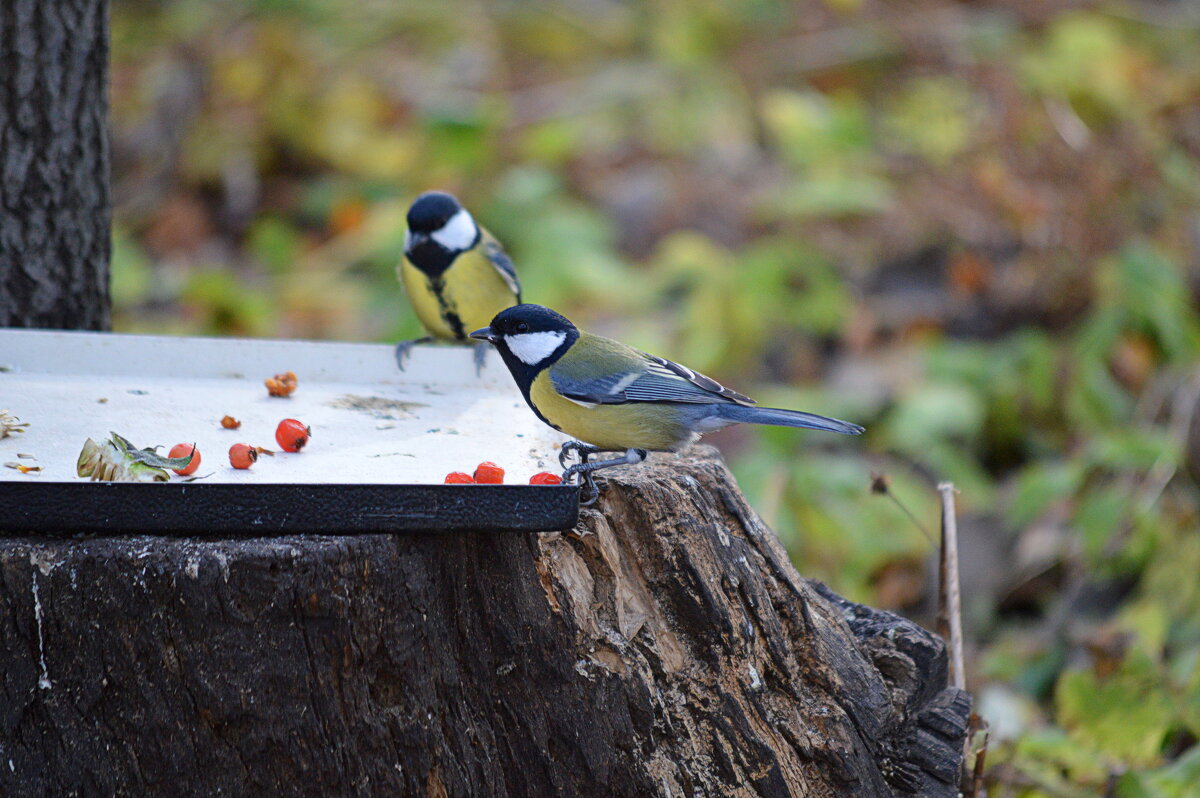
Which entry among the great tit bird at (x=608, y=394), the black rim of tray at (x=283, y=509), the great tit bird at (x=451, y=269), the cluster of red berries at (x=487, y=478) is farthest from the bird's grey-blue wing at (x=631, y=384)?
the great tit bird at (x=451, y=269)

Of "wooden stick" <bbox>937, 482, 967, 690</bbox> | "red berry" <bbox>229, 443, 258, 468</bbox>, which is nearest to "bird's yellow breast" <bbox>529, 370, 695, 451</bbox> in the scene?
"red berry" <bbox>229, 443, 258, 468</bbox>

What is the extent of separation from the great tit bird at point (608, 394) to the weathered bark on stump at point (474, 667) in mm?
90

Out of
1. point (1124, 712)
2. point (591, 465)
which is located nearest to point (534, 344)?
point (591, 465)

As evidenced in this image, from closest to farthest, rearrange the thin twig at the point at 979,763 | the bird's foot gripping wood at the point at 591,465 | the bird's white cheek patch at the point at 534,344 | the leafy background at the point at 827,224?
the bird's foot gripping wood at the point at 591,465 < the bird's white cheek patch at the point at 534,344 < the thin twig at the point at 979,763 < the leafy background at the point at 827,224

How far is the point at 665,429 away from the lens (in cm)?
229

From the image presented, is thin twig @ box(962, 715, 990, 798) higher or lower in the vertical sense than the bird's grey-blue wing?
lower

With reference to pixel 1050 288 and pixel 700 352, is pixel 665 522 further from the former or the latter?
pixel 1050 288

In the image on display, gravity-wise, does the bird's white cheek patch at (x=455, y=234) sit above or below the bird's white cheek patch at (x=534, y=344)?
below

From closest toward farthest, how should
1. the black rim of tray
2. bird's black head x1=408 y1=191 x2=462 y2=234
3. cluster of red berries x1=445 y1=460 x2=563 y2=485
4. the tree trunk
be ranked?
the black rim of tray, cluster of red berries x1=445 y1=460 x2=563 y2=485, the tree trunk, bird's black head x1=408 y1=191 x2=462 y2=234

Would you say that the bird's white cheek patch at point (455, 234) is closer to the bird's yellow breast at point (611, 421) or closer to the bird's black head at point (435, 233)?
the bird's black head at point (435, 233)

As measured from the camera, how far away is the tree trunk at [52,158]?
119 inches

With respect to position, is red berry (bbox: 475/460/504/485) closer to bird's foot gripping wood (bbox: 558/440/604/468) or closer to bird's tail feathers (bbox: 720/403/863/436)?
bird's foot gripping wood (bbox: 558/440/604/468)

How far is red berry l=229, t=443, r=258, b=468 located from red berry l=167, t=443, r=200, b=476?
6 cm

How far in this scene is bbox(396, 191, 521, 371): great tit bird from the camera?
3209 mm
